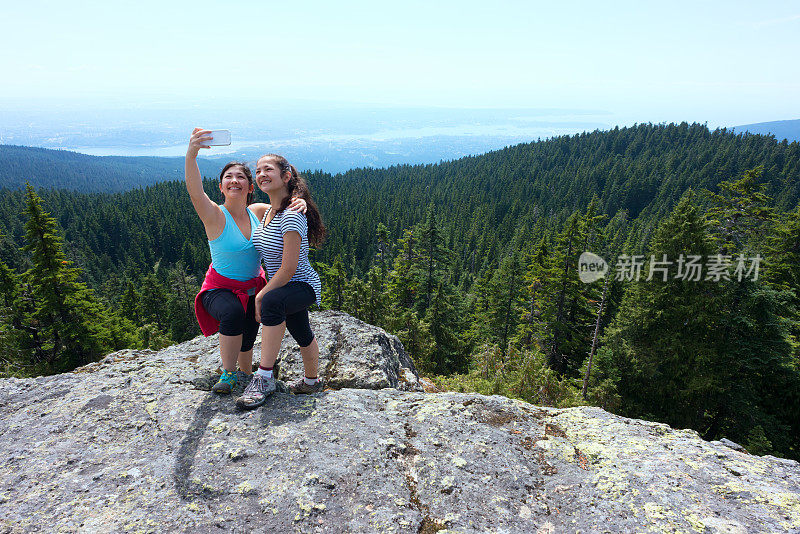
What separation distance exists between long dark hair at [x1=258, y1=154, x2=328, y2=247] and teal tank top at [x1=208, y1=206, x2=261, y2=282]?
1.90 feet

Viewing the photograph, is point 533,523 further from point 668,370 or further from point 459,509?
point 668,370

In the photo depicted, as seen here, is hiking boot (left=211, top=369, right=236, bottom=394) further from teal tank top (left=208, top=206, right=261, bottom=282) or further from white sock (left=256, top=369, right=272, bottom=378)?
teal tank top (left=208, top=206, right=261, bottom=282)

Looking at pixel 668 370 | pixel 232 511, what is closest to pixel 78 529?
pixel 232 511

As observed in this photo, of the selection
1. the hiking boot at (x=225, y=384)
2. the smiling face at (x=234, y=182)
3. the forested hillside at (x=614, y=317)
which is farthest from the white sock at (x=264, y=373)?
the forested hillside at (x=614, y=317)

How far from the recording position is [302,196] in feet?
14.6

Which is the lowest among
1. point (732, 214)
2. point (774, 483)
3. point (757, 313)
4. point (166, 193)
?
point (166, 193)

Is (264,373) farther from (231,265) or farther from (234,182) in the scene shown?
(234,182)

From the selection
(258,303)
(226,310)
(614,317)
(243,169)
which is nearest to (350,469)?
(258,303)

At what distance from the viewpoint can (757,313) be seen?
48.2ft

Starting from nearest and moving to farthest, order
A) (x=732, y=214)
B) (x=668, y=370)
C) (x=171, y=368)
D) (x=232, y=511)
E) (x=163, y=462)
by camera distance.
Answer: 1. (x=232, y=511)
2. (x=163, y=462)
3. (x=171, y=368)
4. (x=668, y=370)
5. (x=732, y=214)

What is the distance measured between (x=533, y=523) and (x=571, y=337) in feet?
65.4

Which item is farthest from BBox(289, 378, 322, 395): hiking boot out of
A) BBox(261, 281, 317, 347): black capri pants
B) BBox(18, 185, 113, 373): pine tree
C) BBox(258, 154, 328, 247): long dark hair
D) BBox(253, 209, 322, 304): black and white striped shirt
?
BBox(18, 185, 113, 373): pine tree

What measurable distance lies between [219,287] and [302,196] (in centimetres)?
154

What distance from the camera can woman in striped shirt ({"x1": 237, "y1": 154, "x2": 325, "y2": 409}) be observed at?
4.08 metres
